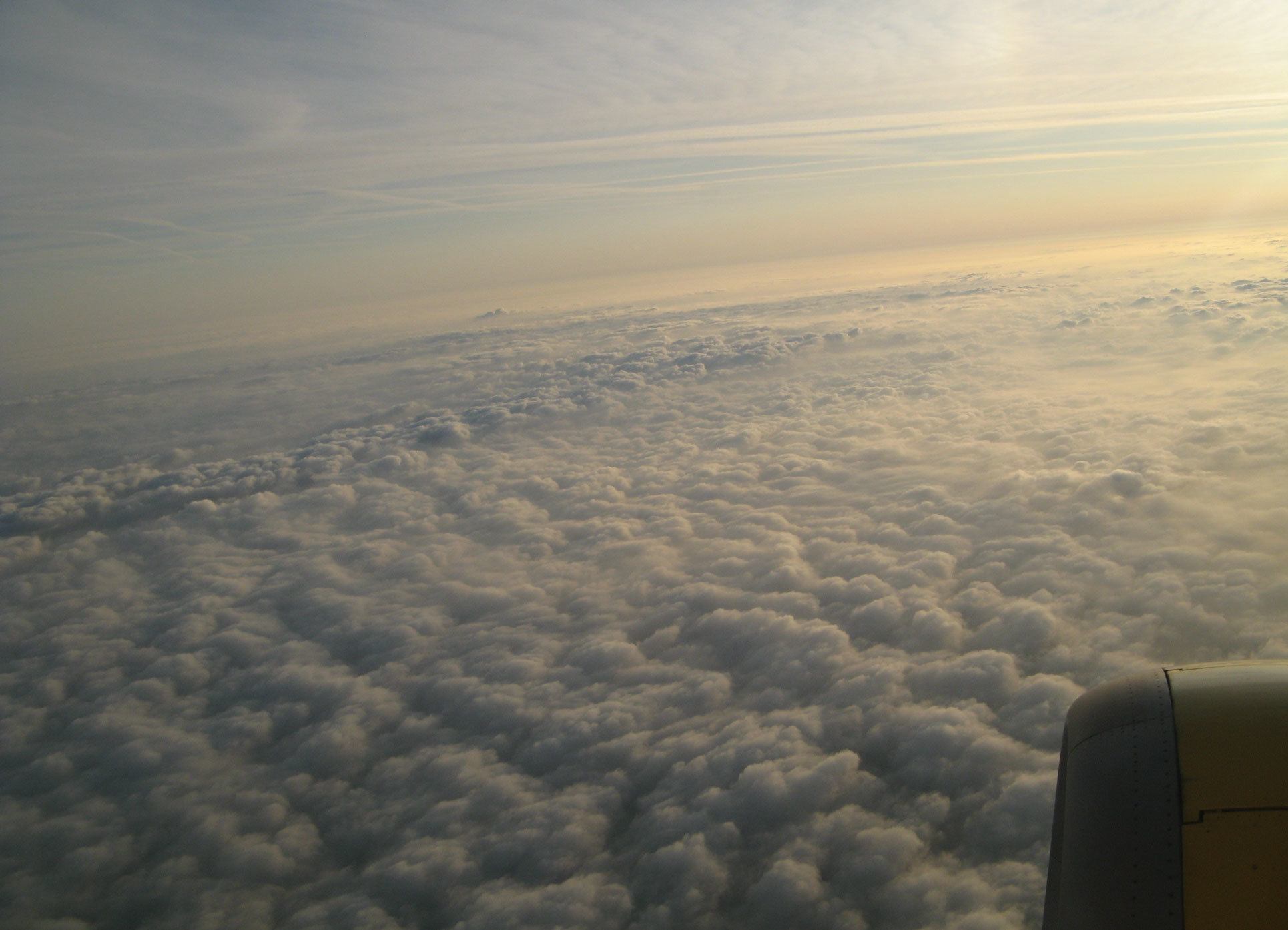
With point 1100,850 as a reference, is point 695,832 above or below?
below

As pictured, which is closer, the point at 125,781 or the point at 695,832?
the point at 695,832

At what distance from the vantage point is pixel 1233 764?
10.2 feet

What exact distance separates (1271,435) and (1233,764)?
29926 millimetres

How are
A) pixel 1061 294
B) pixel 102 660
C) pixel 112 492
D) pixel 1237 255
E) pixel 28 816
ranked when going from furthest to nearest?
pixel 1237 255, pixel 1061 294, pixel 112 492, pixel 102 660, pixel 28 816

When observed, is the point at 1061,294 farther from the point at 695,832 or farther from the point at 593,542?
the point at 695,832

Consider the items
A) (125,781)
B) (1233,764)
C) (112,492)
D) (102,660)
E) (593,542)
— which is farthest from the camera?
(112,492)

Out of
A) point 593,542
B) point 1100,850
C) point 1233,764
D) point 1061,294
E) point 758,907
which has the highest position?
point 1061,294

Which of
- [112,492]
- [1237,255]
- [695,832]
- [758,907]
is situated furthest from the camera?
[1237,255]

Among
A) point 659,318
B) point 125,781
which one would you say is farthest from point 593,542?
point 659,318

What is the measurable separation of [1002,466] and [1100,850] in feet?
84.4

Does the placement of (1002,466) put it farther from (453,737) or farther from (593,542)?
(453,737)

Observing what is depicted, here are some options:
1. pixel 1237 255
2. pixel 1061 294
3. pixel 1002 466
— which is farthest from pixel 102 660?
pixel 1237 255

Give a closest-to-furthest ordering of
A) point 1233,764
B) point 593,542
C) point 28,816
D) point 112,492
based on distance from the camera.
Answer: point 1233,764 < point 28,816 < point 593,542 < point 112,492

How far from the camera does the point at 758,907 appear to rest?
29.8ft
